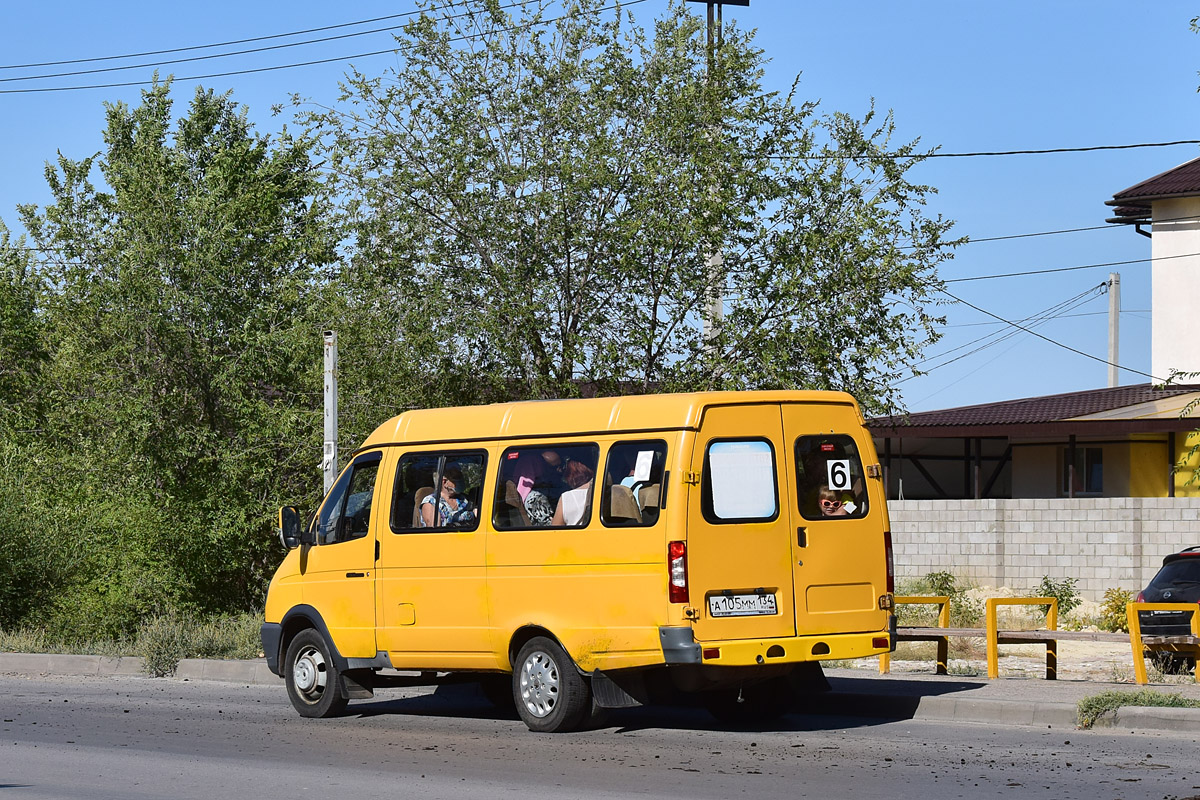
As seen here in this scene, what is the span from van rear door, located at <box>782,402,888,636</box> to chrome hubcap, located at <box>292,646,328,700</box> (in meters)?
4.34

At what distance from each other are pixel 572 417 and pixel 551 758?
2622mm

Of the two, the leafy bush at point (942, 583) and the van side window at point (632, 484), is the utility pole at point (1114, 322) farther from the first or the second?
the van side window at point (632, 484)

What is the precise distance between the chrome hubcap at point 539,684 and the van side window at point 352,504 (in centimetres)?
207

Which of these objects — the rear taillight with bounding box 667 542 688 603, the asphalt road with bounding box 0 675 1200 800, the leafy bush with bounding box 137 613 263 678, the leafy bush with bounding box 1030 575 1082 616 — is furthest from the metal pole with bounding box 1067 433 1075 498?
the rear taillight with bounding box 667 542 688 603

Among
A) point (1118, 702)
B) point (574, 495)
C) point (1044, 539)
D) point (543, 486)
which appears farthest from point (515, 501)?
point (1044, 539)

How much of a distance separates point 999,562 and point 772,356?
13.2m

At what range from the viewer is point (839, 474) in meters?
11.3

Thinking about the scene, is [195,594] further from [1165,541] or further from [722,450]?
[1165,541]

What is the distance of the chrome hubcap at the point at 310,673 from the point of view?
504 inches

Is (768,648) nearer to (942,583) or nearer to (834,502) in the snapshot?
(834,502)

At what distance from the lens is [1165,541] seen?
2709 cm

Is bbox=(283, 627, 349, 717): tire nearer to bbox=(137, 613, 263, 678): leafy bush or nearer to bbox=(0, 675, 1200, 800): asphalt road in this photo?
bbox=(0, 675, 1200, 800): asphalt road

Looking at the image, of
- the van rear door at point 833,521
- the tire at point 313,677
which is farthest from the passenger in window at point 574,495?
the tire at point 313,677

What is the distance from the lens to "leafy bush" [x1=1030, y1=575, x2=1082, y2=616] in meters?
26.5
